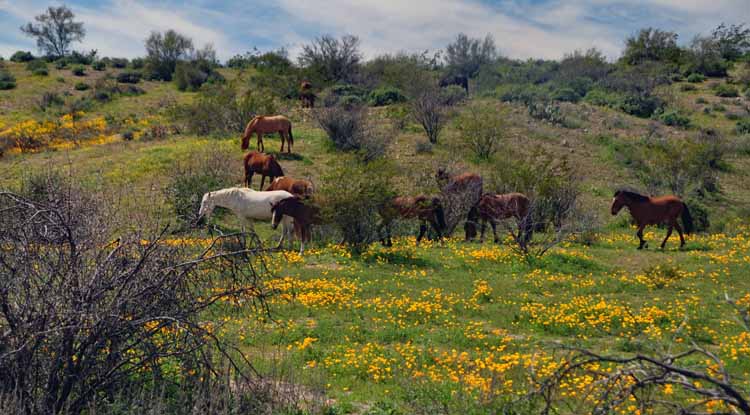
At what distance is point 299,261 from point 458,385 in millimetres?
7493

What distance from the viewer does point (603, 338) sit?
8.95 meters

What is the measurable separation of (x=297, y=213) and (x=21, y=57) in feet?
183

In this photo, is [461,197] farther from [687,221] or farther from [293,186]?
[687,221]

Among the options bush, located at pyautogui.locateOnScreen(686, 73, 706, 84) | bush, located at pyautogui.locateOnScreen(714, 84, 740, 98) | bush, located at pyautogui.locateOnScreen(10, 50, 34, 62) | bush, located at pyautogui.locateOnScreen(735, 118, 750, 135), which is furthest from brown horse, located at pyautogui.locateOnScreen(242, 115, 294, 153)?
bush, located at pyautogui.locateOnScreen(10, 50, 34, 62)

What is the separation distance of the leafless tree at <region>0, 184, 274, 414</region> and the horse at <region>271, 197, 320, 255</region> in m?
9.10

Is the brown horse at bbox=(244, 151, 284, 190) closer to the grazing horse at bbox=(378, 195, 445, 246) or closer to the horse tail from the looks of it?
the grazing horse at bbox=(378, 195, 445, 246)

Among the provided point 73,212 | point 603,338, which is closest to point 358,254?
point 603,338

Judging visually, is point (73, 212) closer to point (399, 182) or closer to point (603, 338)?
point (603, 338)

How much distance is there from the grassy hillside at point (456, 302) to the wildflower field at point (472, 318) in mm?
34

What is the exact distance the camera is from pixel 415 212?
16078mm

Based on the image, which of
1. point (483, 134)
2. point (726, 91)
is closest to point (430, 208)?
point (483, 134)

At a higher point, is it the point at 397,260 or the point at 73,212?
the point at 73,212

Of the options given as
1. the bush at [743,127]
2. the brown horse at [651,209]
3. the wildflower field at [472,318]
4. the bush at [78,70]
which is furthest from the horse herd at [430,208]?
the bush at [78,70]

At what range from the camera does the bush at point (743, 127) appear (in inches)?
1304
